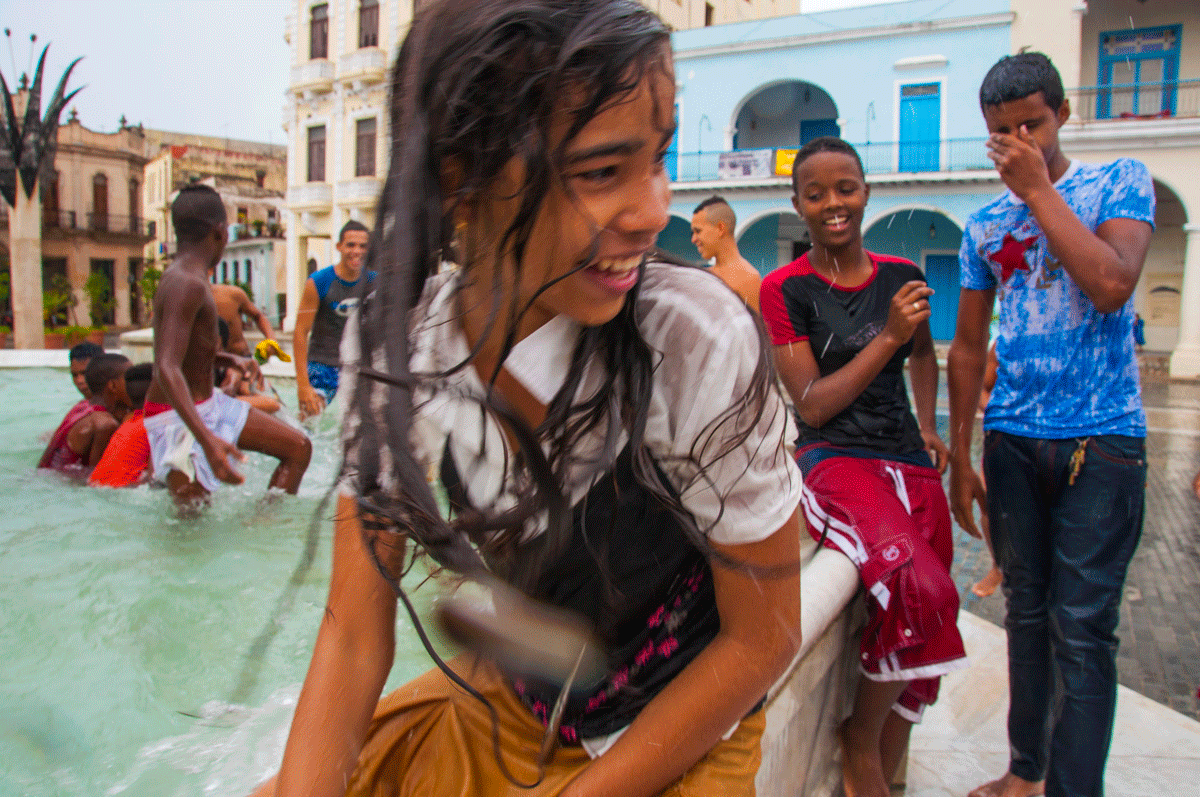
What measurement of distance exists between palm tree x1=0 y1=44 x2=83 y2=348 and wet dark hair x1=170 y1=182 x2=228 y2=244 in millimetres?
13193

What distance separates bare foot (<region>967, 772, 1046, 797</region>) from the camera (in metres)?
2.39

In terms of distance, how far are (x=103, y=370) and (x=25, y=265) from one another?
11429 millimetres

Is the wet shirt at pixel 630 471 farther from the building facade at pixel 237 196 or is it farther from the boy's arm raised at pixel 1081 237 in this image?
the building facade at pixel 237 196

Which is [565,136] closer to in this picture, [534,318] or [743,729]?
[534,318]

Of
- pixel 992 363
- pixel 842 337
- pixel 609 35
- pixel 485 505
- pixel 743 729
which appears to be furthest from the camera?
pixel 992 363

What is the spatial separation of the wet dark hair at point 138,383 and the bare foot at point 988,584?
5.06 metres

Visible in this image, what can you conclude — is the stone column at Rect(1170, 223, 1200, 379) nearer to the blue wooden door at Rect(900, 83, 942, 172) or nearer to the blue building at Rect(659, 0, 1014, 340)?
the blue building at Rect(659, 0, 1014, 340)

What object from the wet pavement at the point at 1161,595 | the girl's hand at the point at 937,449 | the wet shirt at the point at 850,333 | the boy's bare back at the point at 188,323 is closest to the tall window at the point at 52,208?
the boy's bare back at the point at 188,323

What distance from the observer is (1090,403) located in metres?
2.26

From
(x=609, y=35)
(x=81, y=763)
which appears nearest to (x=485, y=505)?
(x=609, y=35)

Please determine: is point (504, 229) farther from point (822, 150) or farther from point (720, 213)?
point (720, 213)

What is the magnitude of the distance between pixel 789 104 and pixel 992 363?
2070 centimetres

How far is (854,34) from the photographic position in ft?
65.8

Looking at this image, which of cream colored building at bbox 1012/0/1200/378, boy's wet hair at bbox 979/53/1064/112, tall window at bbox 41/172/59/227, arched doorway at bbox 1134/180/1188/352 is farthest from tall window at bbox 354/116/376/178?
boy's wet hair at bbox 979/53/1064/112
